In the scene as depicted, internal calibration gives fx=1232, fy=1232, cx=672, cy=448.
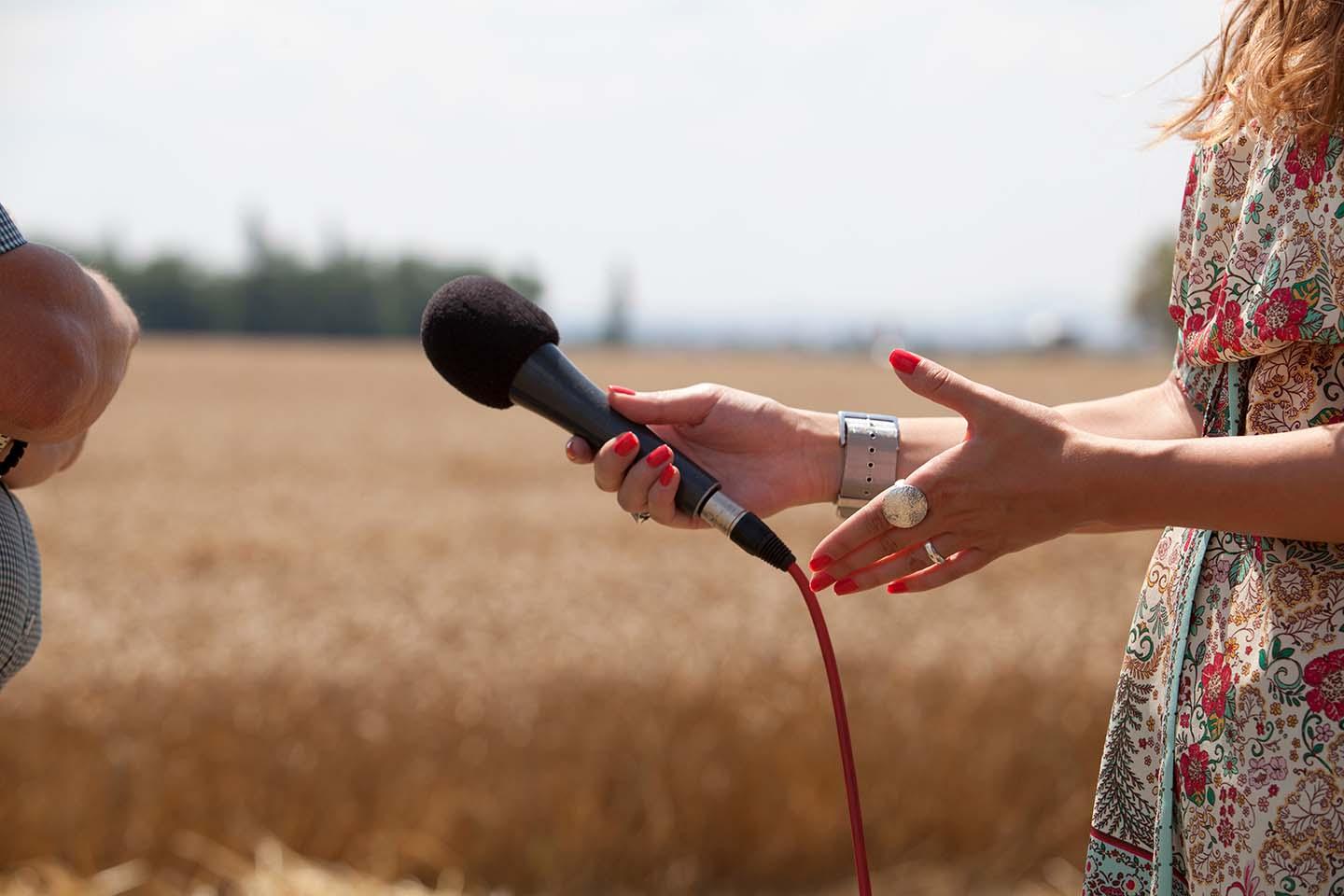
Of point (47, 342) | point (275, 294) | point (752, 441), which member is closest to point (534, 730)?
point (752, 441)

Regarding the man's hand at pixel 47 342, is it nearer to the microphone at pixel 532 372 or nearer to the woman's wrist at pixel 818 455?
the microphone at pixel 532 372

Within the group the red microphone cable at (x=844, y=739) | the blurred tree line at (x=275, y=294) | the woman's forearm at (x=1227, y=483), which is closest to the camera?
the woman's forearm at (x=1227, y=483)

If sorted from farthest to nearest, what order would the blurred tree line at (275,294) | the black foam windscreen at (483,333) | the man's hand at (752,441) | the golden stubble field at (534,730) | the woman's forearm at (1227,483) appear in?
the blurred tree line at (275,294)
the golden stubble field at (534,730)
the man's hand at (752,441)
the black foam windscreen at (483,333)
the woman's forearm at (1227,483)

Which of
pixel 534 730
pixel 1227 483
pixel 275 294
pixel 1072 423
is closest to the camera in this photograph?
pixel 1227 483

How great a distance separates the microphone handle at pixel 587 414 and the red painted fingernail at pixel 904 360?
0.70 feet

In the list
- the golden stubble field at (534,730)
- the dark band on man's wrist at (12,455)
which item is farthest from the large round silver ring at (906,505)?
the golden stubble field at (534,730)

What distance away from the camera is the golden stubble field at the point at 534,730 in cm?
380

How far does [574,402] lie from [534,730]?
3.02 meters

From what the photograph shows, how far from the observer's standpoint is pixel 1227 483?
3.29ft

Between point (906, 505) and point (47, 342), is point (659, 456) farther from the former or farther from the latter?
point (47, 342)

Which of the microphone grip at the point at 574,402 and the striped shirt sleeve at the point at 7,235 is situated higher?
the microphone grip at the point at 574,402

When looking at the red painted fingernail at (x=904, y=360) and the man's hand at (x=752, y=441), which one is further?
the man's hand at (x=752, y=441)

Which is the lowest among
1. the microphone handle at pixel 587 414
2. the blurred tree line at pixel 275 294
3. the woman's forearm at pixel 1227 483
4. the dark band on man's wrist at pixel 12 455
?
the blurred tree line at pixel 275 294

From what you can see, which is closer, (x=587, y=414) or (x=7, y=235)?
(x=7, y=235)
